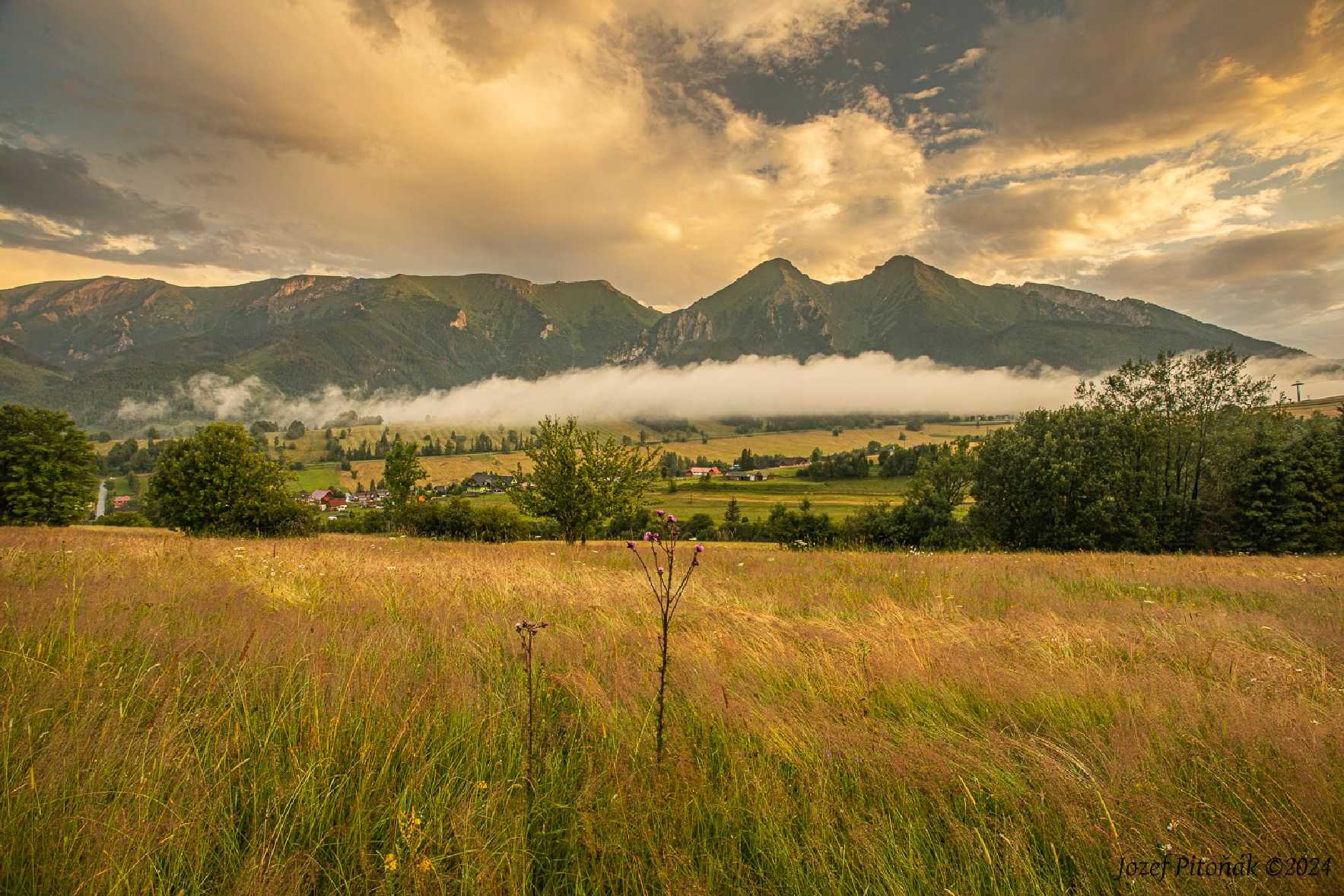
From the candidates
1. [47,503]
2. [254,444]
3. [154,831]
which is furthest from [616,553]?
[47,503]

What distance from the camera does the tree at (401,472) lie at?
6475 centimetres

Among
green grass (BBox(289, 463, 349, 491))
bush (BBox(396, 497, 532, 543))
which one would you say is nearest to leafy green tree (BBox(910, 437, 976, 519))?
bush (BBox(396, 497, 532, 543))

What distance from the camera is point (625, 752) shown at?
140 inches

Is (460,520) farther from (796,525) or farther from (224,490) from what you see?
(796,525)

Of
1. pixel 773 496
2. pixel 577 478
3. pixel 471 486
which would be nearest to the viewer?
pixel 577 478

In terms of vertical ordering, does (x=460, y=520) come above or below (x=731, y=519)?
above

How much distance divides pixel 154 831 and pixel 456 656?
2619 millimetres

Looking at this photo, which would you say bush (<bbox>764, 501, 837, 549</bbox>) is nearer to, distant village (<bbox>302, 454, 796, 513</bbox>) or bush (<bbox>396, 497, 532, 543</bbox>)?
bush (<bbox>396, 497, 532, 543</bbox>)

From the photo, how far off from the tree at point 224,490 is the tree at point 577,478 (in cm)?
2076

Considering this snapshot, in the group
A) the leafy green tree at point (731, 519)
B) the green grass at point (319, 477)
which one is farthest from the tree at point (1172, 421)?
the green grass at point (319, 477)

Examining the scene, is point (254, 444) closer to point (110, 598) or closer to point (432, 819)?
point (110, 598)

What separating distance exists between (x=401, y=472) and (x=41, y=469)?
27879 millimetres

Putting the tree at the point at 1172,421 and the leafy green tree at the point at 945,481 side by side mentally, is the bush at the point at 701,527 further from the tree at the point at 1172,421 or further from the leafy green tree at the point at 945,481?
the tree at the point at 1172,421

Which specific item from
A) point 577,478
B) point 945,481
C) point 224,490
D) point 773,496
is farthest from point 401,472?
point 773,496
